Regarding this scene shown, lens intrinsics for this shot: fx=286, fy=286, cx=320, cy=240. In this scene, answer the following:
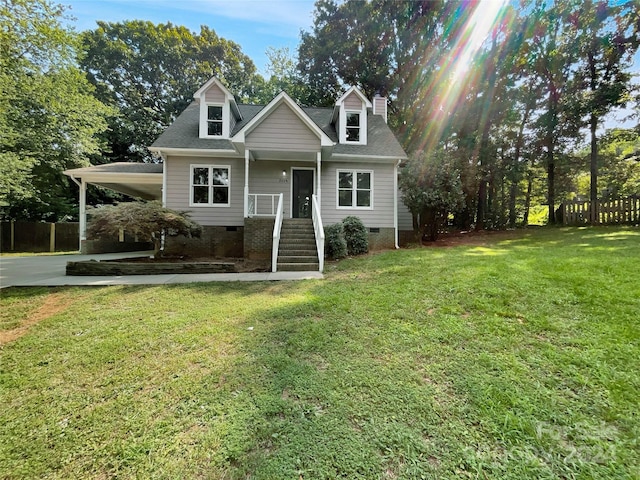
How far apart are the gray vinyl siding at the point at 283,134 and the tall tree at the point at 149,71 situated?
62.5 feet

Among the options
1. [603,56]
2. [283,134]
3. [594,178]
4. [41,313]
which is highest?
[603,56]

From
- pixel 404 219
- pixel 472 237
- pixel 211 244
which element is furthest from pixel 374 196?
pixel 211 244

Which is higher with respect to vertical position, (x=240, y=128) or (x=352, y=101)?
(x=352, y=101)

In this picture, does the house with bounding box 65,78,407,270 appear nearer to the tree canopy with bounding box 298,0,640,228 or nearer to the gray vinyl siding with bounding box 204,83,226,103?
the gray vinyl siding with bounding box 204,83,226,103

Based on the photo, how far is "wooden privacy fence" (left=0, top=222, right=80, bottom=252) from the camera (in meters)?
15.7

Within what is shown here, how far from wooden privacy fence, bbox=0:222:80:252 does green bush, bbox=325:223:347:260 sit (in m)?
15.7

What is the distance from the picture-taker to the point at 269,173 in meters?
11.8

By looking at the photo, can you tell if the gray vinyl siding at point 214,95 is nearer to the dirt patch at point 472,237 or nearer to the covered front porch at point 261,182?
the covered front porch at point 261,182

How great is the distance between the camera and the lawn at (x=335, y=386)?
1920 millimetres

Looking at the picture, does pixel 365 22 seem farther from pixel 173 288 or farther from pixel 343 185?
pixel 173 288

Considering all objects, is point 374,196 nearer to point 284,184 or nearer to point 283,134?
point 284,184

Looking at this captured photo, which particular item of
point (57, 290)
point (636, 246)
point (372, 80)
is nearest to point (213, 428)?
point (57, 290)

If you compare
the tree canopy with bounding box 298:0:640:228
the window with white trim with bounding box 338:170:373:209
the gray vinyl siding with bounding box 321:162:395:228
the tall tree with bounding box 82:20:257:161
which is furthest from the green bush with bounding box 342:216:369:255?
the tall tree with bounding box 82:20:257:161

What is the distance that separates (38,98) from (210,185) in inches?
377
